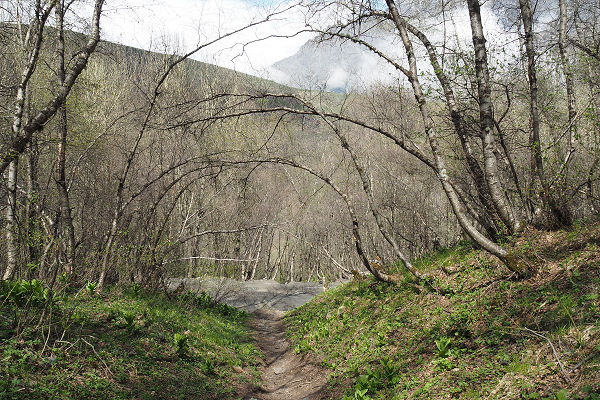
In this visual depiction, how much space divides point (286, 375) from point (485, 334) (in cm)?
389

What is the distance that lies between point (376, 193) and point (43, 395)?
17.0m

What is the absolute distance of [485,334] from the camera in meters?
3.93

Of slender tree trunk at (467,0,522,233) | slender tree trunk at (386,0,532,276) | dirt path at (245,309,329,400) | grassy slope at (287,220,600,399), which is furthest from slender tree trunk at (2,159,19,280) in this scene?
slender tree trunk at (467,0,522,233)

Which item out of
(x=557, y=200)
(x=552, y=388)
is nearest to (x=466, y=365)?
(x=552, y=388)

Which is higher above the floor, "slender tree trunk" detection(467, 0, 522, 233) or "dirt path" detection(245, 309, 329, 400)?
"slender tree trunk" detection(467, 0, 522, 233)

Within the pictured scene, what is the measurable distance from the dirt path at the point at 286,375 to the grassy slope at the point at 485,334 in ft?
0.99

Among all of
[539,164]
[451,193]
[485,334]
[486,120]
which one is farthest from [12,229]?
[539,164]

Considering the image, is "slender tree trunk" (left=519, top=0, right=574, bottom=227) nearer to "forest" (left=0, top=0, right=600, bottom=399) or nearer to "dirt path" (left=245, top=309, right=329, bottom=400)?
"forest" (left=0, top=0, right=600, bottom=399)

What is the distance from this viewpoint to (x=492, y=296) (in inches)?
177

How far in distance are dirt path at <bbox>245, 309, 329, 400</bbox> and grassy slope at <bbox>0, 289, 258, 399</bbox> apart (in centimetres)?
33

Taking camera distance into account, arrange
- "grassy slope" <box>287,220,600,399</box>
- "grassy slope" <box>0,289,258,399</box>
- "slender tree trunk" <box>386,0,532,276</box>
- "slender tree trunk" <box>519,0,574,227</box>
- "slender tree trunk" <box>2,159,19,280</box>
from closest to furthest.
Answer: "grassy slope" <box>287,220,600,399</box> → "grassy slope" <box>0,289,258,399</box> → "slender tree trunk" <box>2,159,19,280</box> → "slender tree trunk" <box>386,0,532,276</box> → "slender tree trunk" <box>519,0,574,227</box>

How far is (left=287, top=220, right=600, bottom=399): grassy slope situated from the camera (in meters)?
2.97

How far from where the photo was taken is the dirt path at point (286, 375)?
5.45m

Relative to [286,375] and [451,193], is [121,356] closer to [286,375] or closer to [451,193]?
[286,375]
